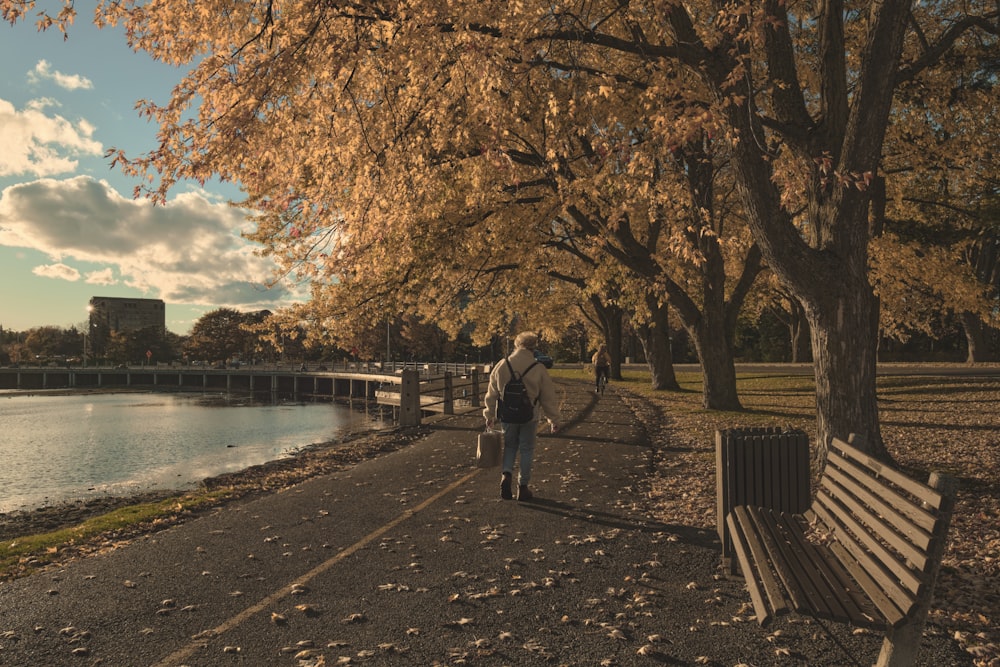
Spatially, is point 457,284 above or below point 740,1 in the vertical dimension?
below

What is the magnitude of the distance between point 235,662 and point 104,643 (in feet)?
3.40

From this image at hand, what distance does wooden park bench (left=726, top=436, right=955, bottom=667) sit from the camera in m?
3.33

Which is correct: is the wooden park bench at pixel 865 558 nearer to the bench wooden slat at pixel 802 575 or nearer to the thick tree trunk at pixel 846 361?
Result: the bench wooden slat at pixel 802 575

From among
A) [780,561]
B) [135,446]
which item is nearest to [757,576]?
[780,561]

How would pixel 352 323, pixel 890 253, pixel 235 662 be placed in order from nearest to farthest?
1. pixel 235 662
2. pixel 352 323
3. pixel 890 253

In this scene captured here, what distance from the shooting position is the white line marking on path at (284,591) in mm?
4301

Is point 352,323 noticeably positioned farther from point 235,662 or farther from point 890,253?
point 890,253

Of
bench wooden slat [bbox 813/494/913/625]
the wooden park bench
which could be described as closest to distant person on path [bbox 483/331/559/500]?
the wooden park bench

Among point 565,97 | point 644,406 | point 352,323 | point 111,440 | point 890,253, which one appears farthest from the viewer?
point 111,440

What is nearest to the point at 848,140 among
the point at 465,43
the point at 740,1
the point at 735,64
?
the point at 735,64

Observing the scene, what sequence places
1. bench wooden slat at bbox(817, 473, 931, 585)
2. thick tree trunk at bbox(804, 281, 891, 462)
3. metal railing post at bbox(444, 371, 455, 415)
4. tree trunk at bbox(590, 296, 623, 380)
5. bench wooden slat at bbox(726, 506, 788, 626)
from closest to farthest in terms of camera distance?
bench wooden slat at bbox(817, 473, 931, 585), bench wooden slat at bbox(726, 506, 788, 626), thick tree trunk at bbox(804, 281, 891, 462), metal railing post at bbox(444, 371, 455, 415), tree trunk at bbox(590, 296, 623, 380)

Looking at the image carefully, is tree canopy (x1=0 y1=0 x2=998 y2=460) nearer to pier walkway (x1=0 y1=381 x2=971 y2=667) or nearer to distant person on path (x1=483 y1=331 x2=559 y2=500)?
distant person on path (x1=483 y1=331 x2=559 y2=500)

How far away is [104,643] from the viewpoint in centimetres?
449

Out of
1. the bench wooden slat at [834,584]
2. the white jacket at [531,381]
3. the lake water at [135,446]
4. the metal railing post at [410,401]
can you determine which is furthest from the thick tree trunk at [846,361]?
the lake water at [135,446]
